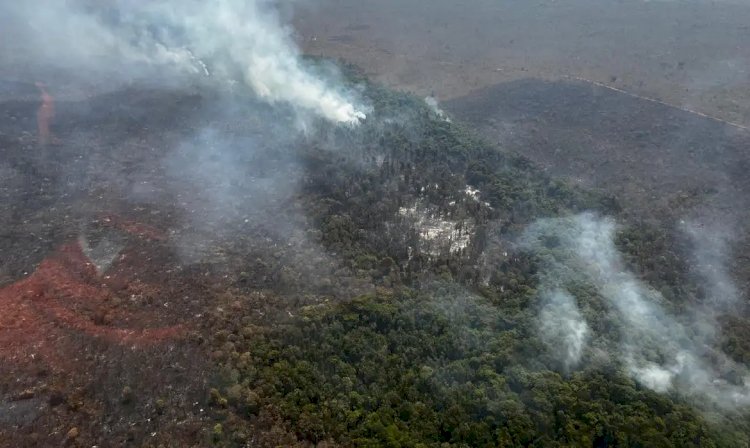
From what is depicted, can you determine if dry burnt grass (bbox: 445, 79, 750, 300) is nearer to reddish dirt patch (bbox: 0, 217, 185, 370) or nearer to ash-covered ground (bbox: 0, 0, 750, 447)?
ash-covered ground (bbox: 0, 0, 750, 447)

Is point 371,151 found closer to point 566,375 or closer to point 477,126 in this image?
point 477,126

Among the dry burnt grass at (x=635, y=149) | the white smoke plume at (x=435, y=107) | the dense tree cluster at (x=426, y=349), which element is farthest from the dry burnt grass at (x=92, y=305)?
the dry burnt grass at (x=635, y=149)

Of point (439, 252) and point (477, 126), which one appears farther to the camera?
point (477, 126)

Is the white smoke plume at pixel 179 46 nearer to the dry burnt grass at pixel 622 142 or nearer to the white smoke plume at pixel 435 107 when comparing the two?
the white smoke plume at pixel 435 107

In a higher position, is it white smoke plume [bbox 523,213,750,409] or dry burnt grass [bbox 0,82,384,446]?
white smoke plume [bbox 523,213,750,409]

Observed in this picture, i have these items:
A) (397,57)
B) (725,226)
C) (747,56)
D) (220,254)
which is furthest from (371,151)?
(747,56)

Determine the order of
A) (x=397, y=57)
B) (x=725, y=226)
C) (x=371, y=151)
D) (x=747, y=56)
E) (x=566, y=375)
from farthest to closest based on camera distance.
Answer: (x=397, y=57) → (x=747, y=56) → (x=371, y=151) → (x=725, y=226) → (x=566, y=375)

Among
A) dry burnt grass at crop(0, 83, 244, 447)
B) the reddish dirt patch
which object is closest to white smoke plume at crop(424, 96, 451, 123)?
dry burnt grass at crop(0, 83, 244, 447)
